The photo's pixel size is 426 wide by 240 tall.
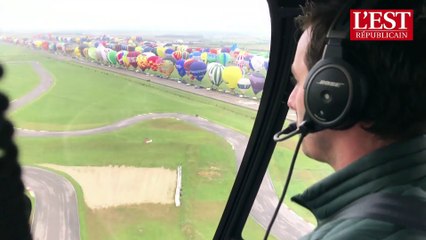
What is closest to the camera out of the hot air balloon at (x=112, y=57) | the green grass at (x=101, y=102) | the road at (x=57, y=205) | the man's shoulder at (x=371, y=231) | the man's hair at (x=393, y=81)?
the man's shoulder at (x=371, y=231)

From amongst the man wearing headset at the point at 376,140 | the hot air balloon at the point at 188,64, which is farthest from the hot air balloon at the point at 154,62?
the man wearing headset at the point at 376,140

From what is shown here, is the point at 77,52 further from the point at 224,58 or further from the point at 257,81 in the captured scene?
the point at 257,81

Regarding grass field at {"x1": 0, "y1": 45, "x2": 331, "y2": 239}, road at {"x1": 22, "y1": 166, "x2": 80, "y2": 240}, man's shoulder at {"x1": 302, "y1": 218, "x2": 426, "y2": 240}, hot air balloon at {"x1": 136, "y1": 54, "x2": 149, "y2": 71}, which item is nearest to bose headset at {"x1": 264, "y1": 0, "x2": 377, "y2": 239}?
man's shoulder at {"x1": 302, "y1": 218, "x2": 426, "y2": 240}

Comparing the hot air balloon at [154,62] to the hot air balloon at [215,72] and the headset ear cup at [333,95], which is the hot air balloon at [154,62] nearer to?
the hot air balloon at [215,72]

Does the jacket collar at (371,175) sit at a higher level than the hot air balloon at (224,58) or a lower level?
lower

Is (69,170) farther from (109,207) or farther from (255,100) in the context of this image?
(255,100)

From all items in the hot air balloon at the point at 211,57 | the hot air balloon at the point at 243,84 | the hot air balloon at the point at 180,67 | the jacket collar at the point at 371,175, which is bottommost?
the jacket collar at the point at 371,175

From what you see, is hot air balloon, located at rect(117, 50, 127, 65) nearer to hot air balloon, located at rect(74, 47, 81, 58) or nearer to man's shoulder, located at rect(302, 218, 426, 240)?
hot air balloon, located at rect(74, 47, 81, 58)

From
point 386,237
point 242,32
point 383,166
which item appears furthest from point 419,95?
point 242,32

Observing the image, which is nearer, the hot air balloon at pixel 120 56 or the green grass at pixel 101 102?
the green grass at pixel 101 102
